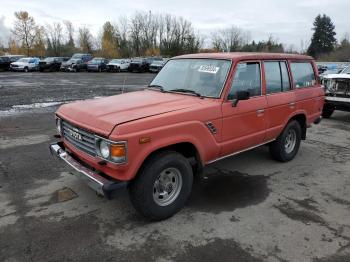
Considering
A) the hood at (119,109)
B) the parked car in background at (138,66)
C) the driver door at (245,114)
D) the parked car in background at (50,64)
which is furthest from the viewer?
the parked car in background at (138,66)

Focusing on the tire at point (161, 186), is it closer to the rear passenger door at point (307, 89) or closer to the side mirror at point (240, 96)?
the side mirror at point (240, 96)

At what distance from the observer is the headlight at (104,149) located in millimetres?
3628

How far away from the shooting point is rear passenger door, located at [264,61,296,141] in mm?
5461

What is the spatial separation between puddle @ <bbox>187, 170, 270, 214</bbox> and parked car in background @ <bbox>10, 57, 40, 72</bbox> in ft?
114

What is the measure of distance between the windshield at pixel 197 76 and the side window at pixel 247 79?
0.63 feet

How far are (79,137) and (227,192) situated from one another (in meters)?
2.30

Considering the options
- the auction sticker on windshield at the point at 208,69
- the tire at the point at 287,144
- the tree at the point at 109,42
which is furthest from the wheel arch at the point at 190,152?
the tree at the point at 109,42

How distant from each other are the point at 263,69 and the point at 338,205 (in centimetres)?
231

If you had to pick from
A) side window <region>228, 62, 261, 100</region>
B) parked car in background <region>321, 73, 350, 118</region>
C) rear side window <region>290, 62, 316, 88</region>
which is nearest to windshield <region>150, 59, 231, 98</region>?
side window <region>228, 62, 261, 100</region>

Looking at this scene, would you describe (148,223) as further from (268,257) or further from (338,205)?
(338,205)

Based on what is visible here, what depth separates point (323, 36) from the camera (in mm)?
74562

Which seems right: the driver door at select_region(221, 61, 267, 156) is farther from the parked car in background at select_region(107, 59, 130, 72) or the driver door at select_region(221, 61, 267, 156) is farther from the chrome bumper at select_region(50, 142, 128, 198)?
the parked car in background at select_region(107, 59, 130, 72)

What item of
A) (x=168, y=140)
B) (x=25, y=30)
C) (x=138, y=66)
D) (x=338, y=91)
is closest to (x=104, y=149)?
(x=168, y=140)

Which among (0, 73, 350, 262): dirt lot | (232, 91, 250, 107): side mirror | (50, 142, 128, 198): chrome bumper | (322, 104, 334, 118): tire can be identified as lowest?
(0, 73, 350, 262): dirt lot
